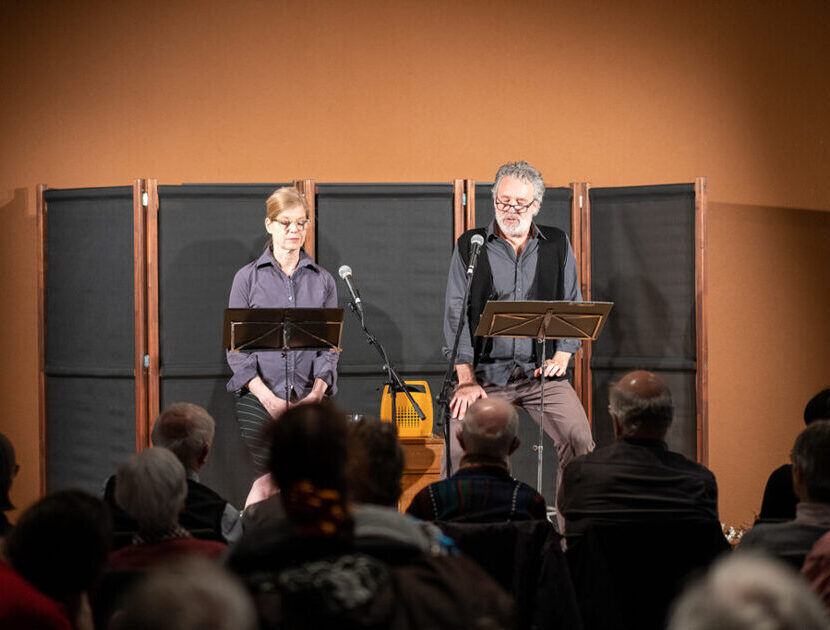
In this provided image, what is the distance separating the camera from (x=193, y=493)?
296 centimetres

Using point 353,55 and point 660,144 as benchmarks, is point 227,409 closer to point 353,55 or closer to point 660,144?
point 353,55

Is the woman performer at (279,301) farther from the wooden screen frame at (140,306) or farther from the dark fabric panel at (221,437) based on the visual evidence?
the wooden screen frame at (140,306)

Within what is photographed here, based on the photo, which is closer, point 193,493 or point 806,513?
point 806,513

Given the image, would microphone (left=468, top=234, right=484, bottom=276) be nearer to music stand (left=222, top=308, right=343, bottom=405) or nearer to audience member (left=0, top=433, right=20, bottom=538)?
Answer: music stand (left=222, top=308, right=343, bottom=405)

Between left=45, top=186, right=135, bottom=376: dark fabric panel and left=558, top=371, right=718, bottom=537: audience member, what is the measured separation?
3554mm

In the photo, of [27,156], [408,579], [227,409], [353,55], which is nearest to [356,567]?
[408,579]

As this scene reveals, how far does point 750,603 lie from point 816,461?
149 centimetres

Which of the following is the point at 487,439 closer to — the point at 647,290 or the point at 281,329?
the point at 281,329

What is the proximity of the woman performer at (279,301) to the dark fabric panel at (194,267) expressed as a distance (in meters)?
0.50

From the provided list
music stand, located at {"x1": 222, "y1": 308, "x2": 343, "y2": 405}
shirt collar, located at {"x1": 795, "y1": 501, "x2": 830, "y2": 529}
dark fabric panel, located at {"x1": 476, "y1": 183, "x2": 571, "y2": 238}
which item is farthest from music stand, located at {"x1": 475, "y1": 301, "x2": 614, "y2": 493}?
shirt collar, located at {"x1": 795, "y1": 501, "x2": 830, "y2": 529}

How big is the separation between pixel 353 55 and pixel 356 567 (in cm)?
515

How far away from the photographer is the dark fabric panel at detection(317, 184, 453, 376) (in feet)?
19.3

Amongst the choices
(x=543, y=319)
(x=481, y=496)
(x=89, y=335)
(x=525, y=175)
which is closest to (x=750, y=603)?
(x=481, y=496)

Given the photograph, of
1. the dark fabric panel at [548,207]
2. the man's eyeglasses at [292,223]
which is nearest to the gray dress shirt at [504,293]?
the dark fabric panel at [548,207]
